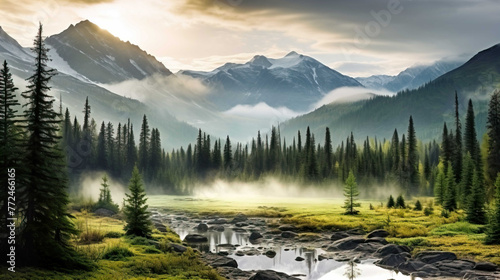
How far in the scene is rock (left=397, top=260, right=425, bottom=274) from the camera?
39188 millimetres

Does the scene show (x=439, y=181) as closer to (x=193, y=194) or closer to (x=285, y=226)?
(x=285, y=226)

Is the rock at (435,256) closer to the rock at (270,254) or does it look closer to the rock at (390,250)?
the rock at (390,250)

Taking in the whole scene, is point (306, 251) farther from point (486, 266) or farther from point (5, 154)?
point (5, 154)

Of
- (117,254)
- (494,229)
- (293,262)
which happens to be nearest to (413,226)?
(494,229)

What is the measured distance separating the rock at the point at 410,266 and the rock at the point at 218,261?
1447 cm

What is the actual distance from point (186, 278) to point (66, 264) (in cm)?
788

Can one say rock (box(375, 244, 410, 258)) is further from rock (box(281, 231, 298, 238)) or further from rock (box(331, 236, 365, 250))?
rock (box(281, 231, 298, 238))

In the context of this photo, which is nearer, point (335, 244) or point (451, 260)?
point (451, 260)

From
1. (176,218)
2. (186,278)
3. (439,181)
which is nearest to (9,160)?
(186,278)

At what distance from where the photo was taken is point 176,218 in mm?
82250

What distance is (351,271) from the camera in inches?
1624

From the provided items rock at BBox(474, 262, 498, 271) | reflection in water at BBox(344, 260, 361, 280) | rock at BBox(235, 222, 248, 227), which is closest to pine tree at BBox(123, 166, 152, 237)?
reflection in water at BBox(344, 260, 361, 280)

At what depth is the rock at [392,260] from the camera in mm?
41828

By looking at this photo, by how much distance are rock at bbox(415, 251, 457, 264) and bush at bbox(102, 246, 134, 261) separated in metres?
25.2
